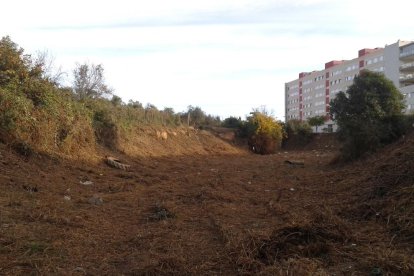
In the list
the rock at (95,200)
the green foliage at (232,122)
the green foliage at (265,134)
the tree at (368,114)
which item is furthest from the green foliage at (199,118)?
the rock at (95,200)

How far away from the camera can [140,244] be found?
6531mm

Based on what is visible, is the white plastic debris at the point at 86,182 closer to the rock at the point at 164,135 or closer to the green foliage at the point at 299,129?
the rock at the point at 164,135

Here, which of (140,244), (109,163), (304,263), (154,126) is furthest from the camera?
(154,126)

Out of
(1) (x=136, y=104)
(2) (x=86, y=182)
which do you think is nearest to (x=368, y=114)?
(2) (x=86, y=182)

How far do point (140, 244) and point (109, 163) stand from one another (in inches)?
439

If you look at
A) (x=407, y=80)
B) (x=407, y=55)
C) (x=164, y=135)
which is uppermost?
(x=407, y=55)

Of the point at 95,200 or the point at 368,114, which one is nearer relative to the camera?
the point at 95,200

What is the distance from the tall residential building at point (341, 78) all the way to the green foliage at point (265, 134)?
8.39 metres

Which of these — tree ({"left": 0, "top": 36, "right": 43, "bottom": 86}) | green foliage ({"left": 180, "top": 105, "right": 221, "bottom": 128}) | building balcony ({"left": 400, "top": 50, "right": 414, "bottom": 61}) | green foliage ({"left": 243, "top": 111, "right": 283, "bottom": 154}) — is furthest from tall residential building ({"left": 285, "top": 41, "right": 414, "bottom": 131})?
tree ({"left": 0, "top": 36, "right": 43, "bottom": 86})

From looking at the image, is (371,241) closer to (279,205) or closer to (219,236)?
Result: (219,236)

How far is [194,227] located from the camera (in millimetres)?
7793

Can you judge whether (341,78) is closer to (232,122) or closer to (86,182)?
(232,122)

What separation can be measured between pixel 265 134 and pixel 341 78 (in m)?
58.4

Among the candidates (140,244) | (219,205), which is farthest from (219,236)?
(219,205)
